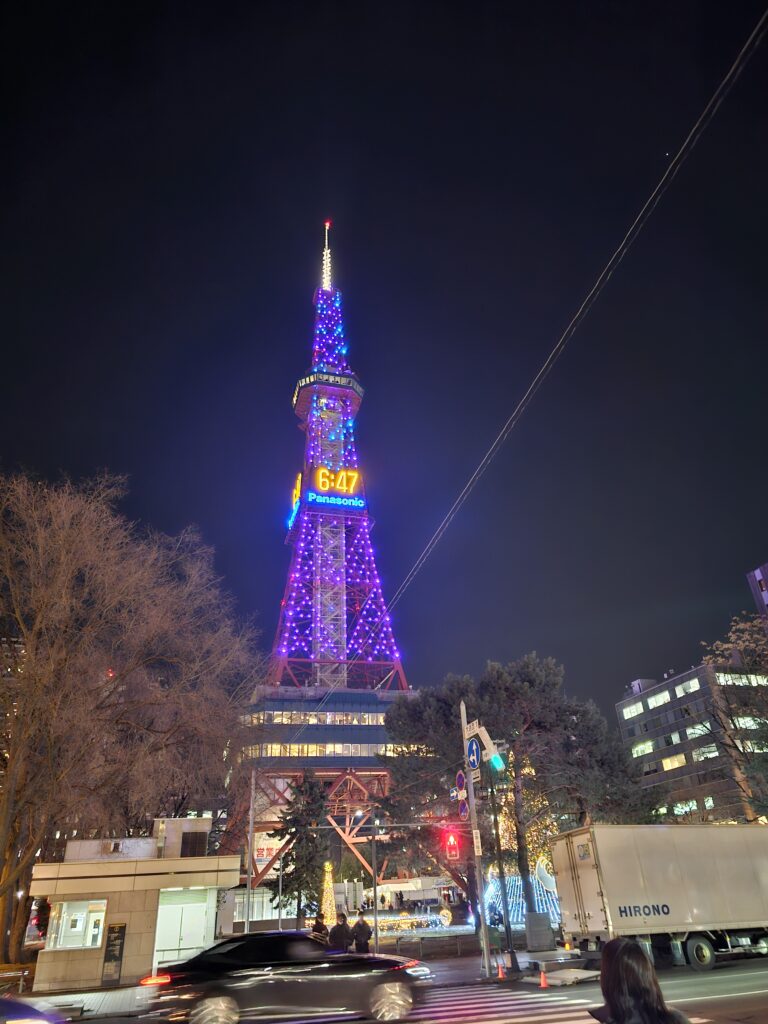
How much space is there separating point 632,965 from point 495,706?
3058 centimetres

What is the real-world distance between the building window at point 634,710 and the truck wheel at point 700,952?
272 ft

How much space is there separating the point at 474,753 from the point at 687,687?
257 ft

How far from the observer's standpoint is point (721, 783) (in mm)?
75000

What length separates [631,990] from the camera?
11.5 feet

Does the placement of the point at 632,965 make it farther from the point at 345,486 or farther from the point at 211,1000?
the point at 345,486

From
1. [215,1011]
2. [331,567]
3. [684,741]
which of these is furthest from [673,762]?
[215,1011]

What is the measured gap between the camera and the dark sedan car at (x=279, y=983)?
31.6 feet

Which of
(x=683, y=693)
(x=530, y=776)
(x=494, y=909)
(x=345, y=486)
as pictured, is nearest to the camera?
(x=530, y=776)

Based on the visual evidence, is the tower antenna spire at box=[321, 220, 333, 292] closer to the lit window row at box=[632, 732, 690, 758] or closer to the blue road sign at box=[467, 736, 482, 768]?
the lit window row at box=[632, 732, 690, 758]

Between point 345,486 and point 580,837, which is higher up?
point 345,486

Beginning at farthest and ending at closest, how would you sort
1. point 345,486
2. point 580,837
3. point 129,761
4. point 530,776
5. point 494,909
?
point 345,486 → point 494,909 → point 530,776 → point 129,761 → point 580,837

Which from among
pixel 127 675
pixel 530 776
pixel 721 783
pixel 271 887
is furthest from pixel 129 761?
pixel 721 783

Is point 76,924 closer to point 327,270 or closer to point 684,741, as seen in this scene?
point 684,741

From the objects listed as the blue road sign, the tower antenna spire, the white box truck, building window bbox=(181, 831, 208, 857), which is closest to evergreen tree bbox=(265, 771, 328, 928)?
building window bbox=(181, 831, 208, 857)
